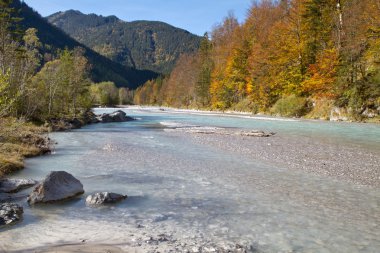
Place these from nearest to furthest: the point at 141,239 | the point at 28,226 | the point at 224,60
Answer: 1. the point at 141,239
2. the point at 28,226
3. the point at 224,60

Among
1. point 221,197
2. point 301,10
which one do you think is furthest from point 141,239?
point 301,10

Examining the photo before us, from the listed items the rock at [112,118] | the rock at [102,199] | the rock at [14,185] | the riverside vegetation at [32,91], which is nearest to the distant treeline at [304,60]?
the rock at [112,118]

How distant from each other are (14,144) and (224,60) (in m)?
69.8

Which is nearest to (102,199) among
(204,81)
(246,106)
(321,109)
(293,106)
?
(321,109)

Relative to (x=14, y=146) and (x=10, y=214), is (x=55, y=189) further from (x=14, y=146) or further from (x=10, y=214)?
(x=14, y=146)

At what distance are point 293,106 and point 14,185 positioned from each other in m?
44.3

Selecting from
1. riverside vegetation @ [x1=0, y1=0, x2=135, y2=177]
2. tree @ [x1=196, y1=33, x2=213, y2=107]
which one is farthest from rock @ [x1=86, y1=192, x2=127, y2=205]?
tree @ [x1=196, y1=33, x2=213, y2=107]

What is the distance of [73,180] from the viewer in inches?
420

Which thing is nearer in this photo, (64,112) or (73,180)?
(73,180)

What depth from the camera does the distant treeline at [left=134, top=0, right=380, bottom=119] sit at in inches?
1585

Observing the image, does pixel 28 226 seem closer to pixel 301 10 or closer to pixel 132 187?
pixel 132 187

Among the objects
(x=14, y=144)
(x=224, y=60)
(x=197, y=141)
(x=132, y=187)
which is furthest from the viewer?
(x=224, y=60)

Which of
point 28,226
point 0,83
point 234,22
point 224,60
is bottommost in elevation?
point 28,226

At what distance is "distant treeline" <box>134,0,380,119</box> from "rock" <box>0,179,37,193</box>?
36.1 metres
